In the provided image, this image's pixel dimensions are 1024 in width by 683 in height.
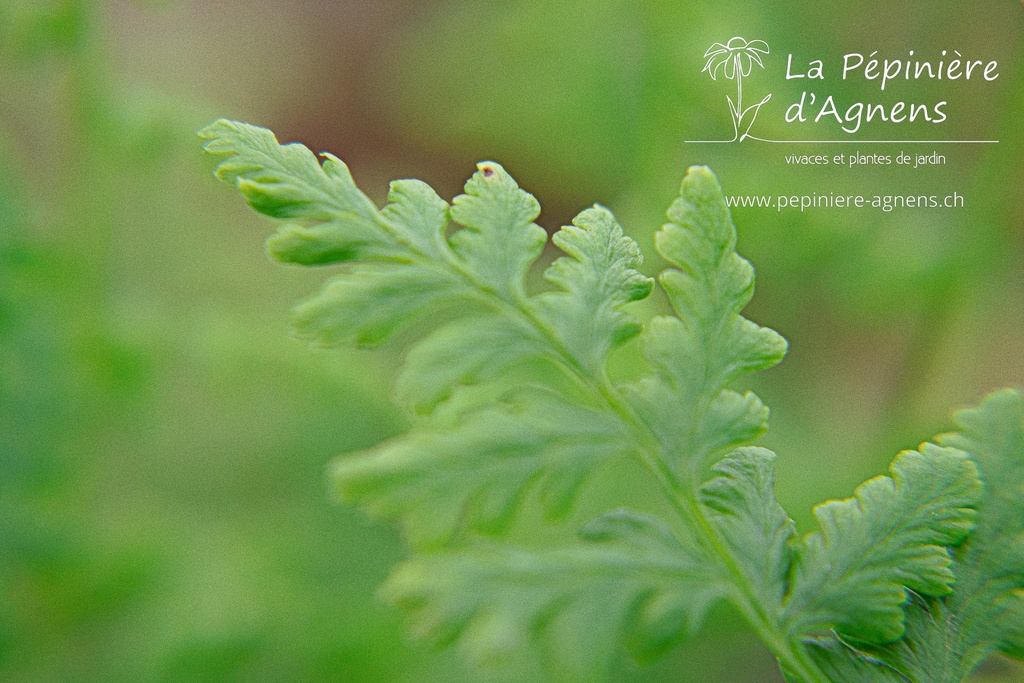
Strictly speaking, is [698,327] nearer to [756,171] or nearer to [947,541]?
[947,541]

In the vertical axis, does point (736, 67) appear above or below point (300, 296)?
above

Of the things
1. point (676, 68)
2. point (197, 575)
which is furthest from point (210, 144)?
point (676, 68)

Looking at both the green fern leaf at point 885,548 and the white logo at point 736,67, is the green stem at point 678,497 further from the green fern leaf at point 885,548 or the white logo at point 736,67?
the white logo at point 736,67
